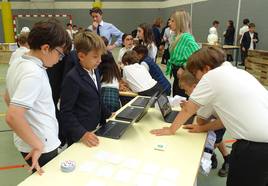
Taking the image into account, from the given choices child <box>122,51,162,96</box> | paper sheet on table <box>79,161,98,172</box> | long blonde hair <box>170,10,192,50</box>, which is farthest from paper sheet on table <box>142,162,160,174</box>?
long blonde hair <box>170,10,192,50</box>

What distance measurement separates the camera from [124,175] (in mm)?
1215

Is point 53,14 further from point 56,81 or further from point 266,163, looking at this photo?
point 266,163

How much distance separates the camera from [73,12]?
599 inches

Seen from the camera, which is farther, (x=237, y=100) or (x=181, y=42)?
(x=181, y=42)

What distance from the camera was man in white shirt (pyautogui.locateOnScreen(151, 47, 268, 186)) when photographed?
141 cm

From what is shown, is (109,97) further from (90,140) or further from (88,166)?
(88,166)

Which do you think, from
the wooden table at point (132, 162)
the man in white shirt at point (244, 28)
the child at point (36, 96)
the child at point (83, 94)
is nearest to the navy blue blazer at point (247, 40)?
the man in white shirt at point (244, 28)

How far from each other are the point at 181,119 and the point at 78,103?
2.11ft

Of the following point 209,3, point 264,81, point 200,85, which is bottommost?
point 264,81

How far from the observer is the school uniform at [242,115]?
1412mm

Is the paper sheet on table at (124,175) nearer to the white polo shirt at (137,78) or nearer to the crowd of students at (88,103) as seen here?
the crowd of students at (88,103)

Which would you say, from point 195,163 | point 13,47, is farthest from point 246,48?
point 13,47

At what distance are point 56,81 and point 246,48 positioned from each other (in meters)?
6.41

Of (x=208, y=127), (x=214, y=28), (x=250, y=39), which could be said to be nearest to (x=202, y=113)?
(x=208, y=127)
